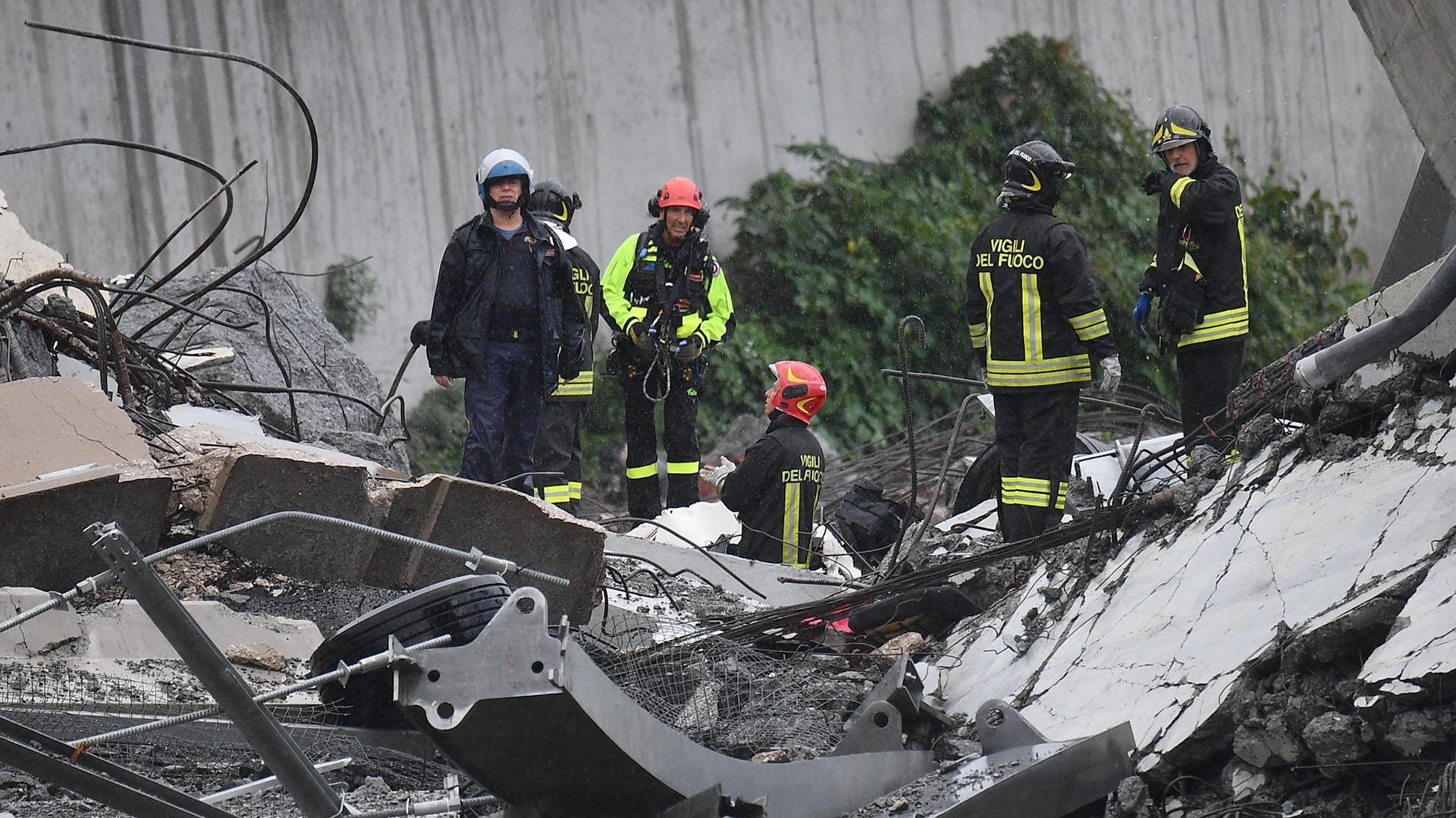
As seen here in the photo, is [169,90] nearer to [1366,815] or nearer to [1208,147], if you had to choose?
[1208,147]

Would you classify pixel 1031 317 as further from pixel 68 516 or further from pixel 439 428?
pixel 439 428

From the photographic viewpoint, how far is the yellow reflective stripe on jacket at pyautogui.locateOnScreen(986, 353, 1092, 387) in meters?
6.05

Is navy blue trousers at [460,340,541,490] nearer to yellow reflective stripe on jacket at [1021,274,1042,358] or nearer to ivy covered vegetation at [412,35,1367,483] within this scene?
yellow reflective stripe on jacket at [1021,274,1042,358]

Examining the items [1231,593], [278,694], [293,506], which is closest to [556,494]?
[293,506]

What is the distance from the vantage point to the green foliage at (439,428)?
10.1 metres

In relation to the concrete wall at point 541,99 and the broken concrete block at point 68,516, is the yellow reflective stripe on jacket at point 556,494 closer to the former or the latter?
the broken concrete block at point 68,516

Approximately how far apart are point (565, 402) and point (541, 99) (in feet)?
13.9

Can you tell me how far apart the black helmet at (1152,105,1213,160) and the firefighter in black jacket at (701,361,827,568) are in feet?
6.32

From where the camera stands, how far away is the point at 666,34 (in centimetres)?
1102

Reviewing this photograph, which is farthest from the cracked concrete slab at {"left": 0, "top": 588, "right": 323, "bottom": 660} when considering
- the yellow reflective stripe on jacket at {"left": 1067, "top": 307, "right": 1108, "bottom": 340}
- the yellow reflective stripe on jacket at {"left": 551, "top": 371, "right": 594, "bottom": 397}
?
the yellow reflective stripe on jacket at {"left": 1067, "top": 307, "right": 1108, "bottom": 340}

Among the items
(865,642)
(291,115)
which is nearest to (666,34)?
(291,115)

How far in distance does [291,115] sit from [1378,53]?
8601 mm

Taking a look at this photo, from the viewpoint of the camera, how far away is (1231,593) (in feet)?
10.9

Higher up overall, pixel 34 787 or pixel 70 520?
pixel 70 520
